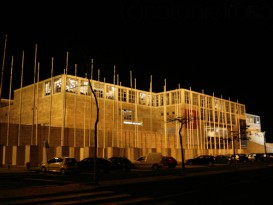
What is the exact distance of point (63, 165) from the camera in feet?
91.2

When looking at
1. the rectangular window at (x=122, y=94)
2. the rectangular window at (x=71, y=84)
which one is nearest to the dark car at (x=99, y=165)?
the rectangular window at (x=71, y=84)

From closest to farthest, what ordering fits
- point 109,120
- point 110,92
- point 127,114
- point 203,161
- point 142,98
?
point 203,161 → point 109,120 → point 110,92 → point 127,114 → point 142,98

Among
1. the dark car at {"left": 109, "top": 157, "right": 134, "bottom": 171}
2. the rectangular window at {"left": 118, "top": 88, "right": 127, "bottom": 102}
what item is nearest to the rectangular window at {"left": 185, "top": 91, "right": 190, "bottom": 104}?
the rectangular window at {"left": 118, "top": 88, "right": 127, "bottom": 102}

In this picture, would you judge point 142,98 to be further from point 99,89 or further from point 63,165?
point 63,165

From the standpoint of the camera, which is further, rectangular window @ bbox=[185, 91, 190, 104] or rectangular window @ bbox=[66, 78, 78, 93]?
rectangular window @ bbox=[185, 91, 190, 104]

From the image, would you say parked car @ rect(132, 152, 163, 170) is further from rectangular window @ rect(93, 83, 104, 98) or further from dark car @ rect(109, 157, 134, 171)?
rectangular window @ rect(93, 83, 104, 98)

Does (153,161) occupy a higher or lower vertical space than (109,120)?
lower

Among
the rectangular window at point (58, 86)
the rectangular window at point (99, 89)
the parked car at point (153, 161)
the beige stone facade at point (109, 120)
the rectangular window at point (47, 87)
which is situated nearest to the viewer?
the parked car at point (153, 161)

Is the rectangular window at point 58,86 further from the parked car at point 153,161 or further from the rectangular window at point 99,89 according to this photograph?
the parked car at point 153,161

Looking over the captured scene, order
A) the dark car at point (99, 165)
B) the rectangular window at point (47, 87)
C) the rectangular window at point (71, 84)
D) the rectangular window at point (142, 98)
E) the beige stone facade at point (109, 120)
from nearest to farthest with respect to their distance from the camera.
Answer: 1. the dark car at point (99, 165)
2. the beige stone facade at point (109, 120)
3. the rectangular window at point (71, 84)
4. the rectangular window at point (47, 87)
5. the rectangular window at point (142, 98)

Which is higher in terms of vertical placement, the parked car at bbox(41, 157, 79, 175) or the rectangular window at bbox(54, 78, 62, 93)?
the rectangular window at bbox(54, 78, 62, 93)

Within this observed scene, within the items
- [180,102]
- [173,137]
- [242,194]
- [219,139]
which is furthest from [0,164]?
[219,139]

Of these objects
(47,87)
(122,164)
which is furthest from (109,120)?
(122,164)

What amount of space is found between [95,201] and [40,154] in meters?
28.3
